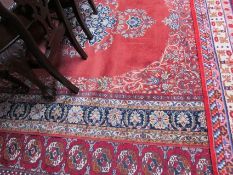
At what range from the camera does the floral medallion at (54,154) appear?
138 cm

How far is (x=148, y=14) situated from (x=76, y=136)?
115 centimetres

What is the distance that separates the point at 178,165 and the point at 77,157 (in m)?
0.57

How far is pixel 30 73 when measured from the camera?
140cm

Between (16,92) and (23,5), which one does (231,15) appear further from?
(16,92)

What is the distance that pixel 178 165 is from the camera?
1.28 m

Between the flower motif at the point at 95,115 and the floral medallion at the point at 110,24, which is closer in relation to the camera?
the flower motif at the point at 95,115

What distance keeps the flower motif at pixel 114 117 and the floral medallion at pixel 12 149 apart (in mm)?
591

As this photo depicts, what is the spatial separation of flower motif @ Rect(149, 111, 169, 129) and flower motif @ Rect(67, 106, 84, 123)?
0.45 metres

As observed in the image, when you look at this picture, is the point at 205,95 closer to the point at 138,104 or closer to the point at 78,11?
the point at 138,104

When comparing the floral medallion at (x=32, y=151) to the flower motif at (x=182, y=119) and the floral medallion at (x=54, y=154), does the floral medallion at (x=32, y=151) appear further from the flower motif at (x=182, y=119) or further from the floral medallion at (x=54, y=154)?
the flower motif at (x=182, y=119)

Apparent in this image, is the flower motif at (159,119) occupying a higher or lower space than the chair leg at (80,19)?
lower

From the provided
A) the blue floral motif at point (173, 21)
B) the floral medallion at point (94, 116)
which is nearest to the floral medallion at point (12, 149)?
the floral medallion at point (94, 116)

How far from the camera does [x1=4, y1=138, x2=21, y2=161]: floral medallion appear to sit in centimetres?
143

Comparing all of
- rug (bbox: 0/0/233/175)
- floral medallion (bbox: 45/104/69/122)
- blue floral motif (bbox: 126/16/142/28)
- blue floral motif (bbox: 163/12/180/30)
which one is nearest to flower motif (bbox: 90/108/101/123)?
rug (bbox: 0/0/233/175)
